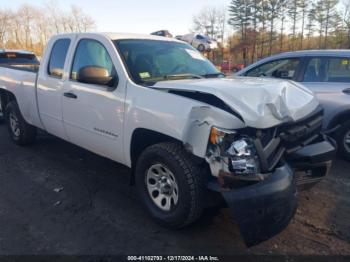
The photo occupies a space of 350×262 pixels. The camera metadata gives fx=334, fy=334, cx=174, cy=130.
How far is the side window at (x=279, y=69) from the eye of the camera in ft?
18.7

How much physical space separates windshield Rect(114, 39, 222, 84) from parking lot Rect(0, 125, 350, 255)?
1.50m

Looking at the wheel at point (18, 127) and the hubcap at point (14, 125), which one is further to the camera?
the hubcap at point (14, 125)

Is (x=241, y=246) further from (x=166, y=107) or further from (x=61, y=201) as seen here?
(x=61, y=201)

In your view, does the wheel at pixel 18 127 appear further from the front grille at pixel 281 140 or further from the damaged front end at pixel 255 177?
the front grille at pixel 281 140

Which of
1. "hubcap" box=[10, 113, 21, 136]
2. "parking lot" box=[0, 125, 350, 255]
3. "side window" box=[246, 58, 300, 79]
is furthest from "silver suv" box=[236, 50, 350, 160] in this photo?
"hubcap" box=[10, 113, 21, 136]

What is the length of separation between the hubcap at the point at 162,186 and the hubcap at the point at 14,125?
3693 millimetres

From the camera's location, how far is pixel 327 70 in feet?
17.6

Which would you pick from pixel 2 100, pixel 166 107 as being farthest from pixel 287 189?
pixel 2 100

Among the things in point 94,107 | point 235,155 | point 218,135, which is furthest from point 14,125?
point 235,155

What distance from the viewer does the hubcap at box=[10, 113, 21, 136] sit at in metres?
6.05

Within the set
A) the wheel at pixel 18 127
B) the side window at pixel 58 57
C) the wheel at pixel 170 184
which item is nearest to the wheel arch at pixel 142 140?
the wheel at pixel 170 184

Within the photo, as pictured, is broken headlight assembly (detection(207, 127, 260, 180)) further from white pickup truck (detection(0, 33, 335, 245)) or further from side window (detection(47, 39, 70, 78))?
side window (detection(47, 39, 70, 78))

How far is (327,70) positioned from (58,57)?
164 inches

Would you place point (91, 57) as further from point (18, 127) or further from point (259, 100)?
point (18, 127)
